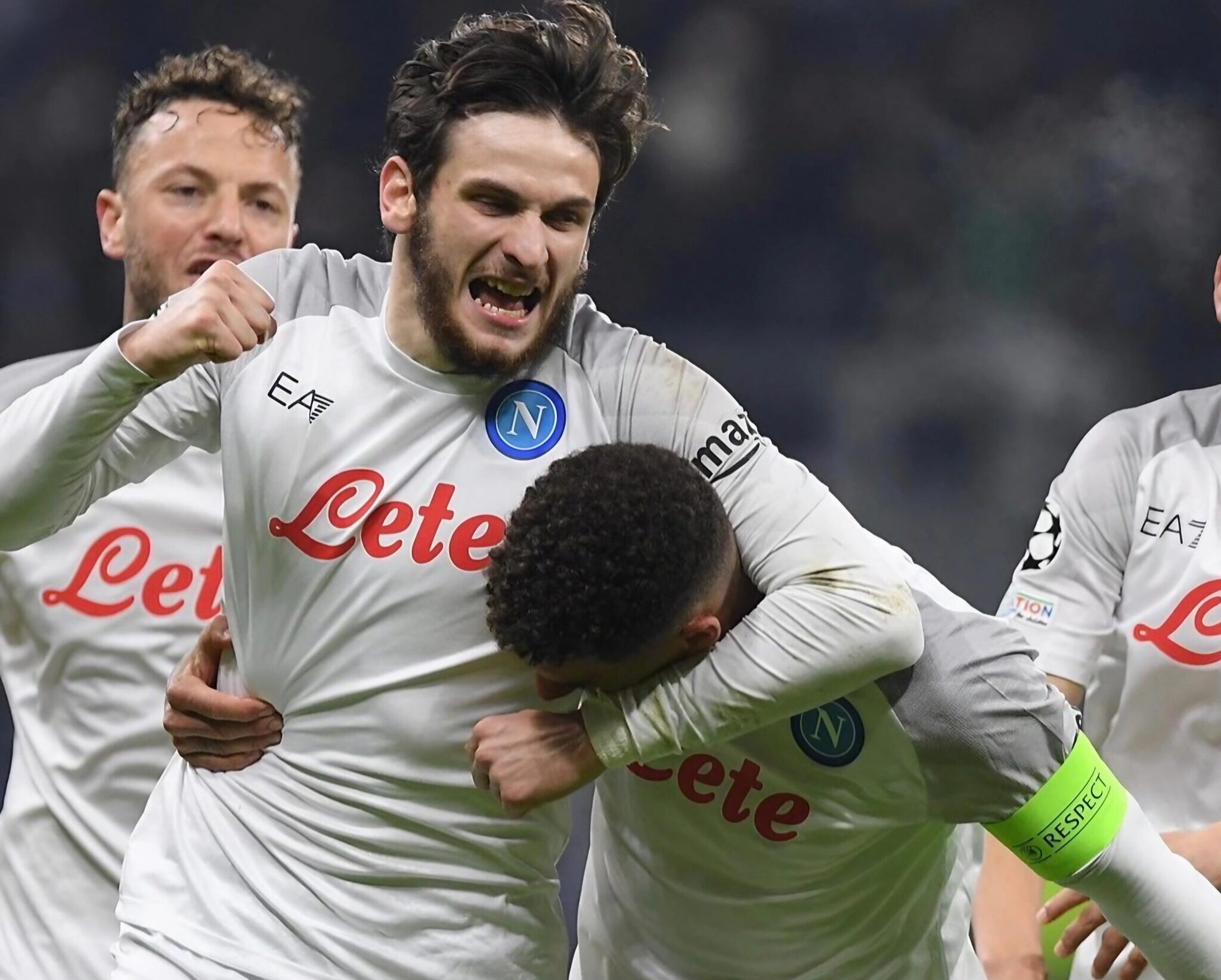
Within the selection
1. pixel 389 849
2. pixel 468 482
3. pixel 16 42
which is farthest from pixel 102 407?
pixel 16 42

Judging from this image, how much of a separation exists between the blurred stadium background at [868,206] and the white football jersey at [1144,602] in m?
1.77

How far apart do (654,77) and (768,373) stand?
2.88 ft

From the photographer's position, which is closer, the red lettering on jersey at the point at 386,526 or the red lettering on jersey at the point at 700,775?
the red lettering on jersey at the point at 386,526

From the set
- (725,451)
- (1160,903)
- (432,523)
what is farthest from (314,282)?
(1160,903)

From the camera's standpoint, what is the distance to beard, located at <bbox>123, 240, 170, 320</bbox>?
3.12m

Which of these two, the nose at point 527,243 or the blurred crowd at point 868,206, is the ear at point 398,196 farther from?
the blurred crowd at point 868,206

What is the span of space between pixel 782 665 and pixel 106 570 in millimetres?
1412

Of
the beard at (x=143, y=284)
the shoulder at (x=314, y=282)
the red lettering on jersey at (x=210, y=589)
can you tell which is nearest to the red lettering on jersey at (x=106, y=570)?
the red lettering on jersey at (x=210, y=589)

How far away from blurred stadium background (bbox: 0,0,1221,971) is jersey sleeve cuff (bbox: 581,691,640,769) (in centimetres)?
277

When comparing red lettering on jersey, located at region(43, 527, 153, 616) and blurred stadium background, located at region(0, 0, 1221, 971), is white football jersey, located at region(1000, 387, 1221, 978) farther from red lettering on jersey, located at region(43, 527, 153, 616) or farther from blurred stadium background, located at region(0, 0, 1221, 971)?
blurred stadium background, located at region(0, 0, 1221, 971)

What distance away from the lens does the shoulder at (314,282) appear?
219cm

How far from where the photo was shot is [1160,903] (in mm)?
Result: 2041

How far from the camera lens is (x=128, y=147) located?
327 centimetres

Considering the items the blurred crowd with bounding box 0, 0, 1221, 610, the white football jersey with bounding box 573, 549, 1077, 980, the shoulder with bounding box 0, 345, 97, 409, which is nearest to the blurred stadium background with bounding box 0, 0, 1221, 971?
the blurred crowd with bounding box 0, 0, 1221, 610
